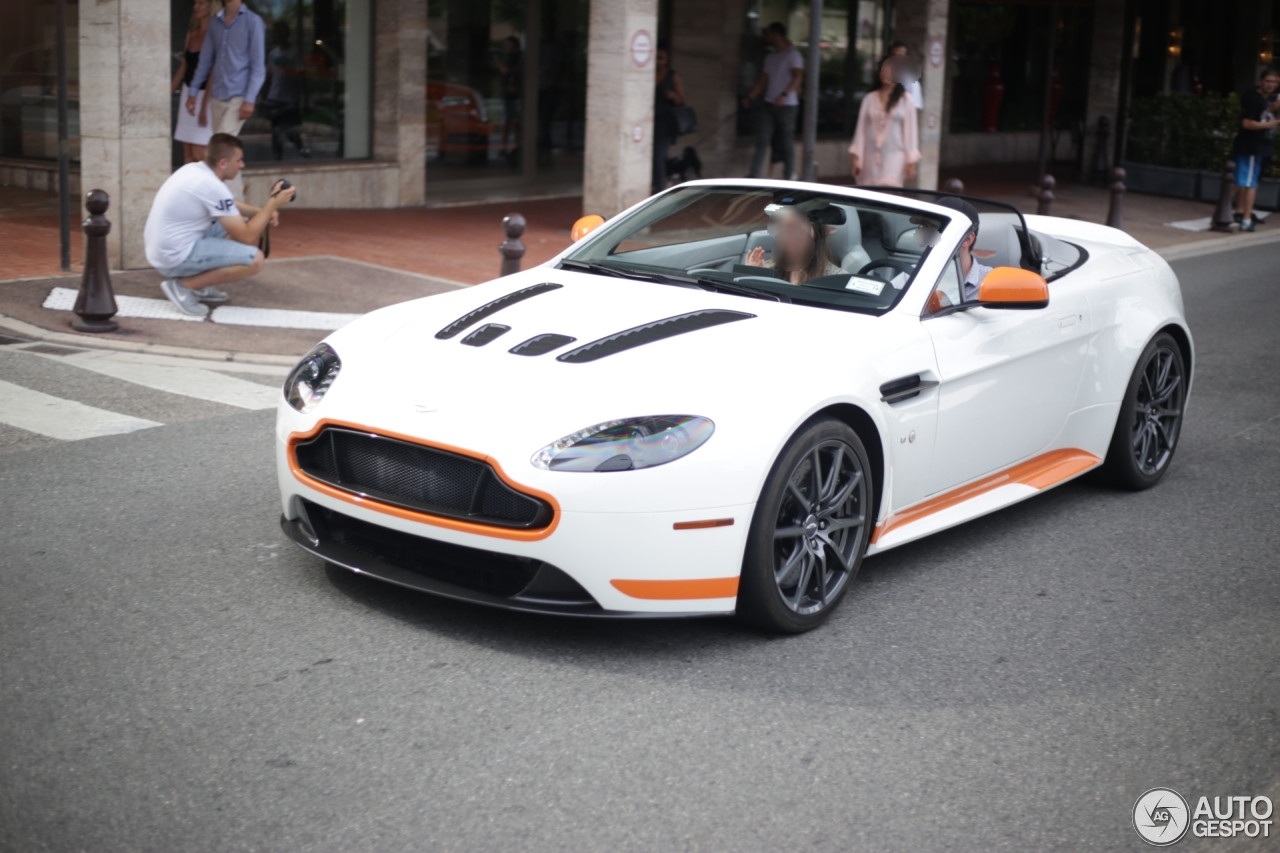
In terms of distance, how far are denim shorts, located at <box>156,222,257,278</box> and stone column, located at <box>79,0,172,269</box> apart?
64.4 inches

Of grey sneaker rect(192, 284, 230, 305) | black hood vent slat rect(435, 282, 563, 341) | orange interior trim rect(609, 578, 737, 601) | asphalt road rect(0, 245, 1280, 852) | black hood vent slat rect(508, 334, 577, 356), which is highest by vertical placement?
black hood vent slat rect(435, 282, 563, 341)

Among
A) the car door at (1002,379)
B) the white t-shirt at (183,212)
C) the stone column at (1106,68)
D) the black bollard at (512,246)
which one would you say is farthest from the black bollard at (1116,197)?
the car door at (1002,379)

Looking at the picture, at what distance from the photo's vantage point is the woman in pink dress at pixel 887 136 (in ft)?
47.3

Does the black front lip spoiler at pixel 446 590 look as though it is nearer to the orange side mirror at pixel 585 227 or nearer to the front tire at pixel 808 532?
the front tire at pixel 808 532

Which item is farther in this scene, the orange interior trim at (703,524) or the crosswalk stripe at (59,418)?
the crosswalk stripe at (59,418)

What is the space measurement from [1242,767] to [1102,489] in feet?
9.88

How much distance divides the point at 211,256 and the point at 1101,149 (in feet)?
61.0

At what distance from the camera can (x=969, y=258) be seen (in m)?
5.91

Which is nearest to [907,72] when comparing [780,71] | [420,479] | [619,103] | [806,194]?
[619,103]

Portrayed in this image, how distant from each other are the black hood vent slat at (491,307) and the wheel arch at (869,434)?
1.27m

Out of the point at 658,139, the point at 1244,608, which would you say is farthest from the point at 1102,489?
the point at 658,139

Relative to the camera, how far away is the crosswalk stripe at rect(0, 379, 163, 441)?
7.16 m

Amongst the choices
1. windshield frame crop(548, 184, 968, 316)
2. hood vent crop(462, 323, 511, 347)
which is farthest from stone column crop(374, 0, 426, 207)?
hood vent crop(462, 323, 511, 347)

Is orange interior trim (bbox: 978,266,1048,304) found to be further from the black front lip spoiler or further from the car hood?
the black front lip spoiler
